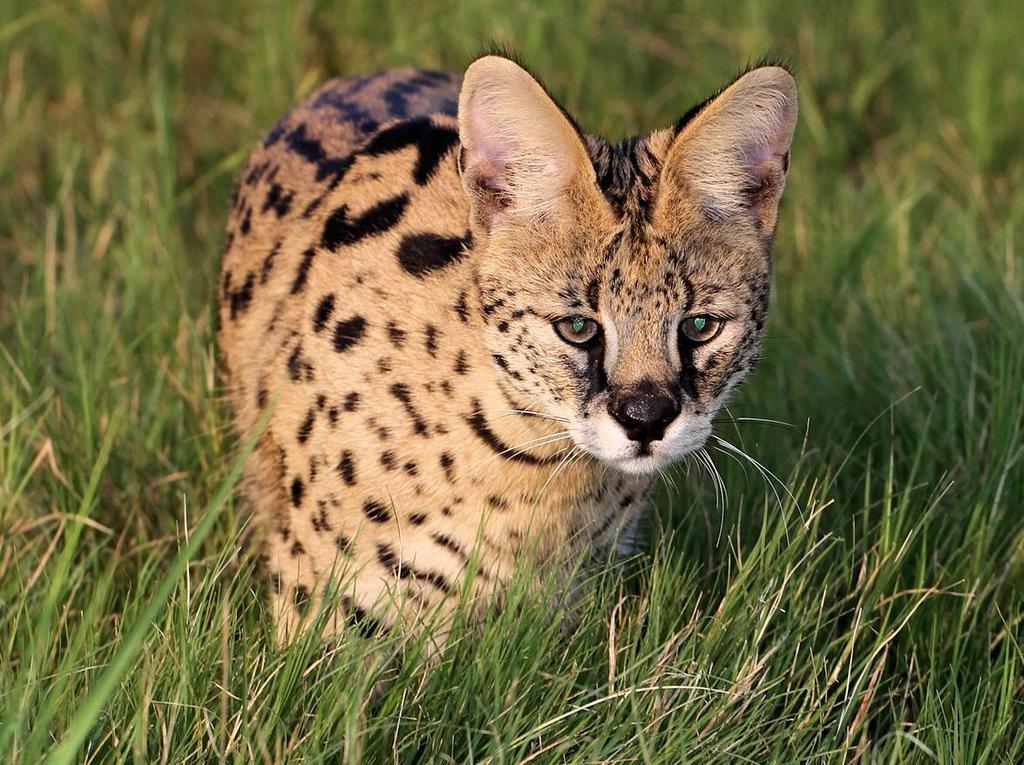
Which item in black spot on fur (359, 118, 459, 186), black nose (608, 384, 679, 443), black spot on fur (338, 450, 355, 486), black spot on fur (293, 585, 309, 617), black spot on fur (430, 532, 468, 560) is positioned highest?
black spot on fur (359, 118, 459, 186)

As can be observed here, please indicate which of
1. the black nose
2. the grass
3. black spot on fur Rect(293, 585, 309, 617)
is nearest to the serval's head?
the black nose

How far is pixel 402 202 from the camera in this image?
308cm

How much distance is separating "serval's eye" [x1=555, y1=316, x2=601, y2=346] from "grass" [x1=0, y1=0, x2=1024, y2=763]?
1.37 ft

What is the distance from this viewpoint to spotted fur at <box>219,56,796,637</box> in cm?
270

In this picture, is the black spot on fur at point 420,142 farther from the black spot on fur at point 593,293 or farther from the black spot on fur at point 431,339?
the black spot on fur at point 593,293

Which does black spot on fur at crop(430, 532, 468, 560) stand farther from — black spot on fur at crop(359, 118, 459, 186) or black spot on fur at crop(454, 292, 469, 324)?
black spot on fur at crop(359, 118, 459, 186)

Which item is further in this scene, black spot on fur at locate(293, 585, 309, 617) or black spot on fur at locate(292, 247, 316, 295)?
black spot on fur at locate(292, 247, 316, 295)

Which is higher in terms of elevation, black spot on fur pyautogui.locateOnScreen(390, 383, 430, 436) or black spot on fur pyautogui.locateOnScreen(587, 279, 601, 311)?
black spot on fur pyautogui.locateOnScreen(587, 279, 601, 311)

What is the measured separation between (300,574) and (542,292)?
77 centimetres

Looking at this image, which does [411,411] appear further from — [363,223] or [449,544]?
[363,223]

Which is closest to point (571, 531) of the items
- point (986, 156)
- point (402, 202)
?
point (402, 202)

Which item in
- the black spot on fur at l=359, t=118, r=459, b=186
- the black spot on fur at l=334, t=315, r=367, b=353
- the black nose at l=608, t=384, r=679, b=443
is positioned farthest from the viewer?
the black spot on fur at l=359, t=118, r=459, b=186

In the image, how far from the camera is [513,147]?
9.08 feet

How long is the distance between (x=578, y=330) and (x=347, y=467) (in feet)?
1.81
